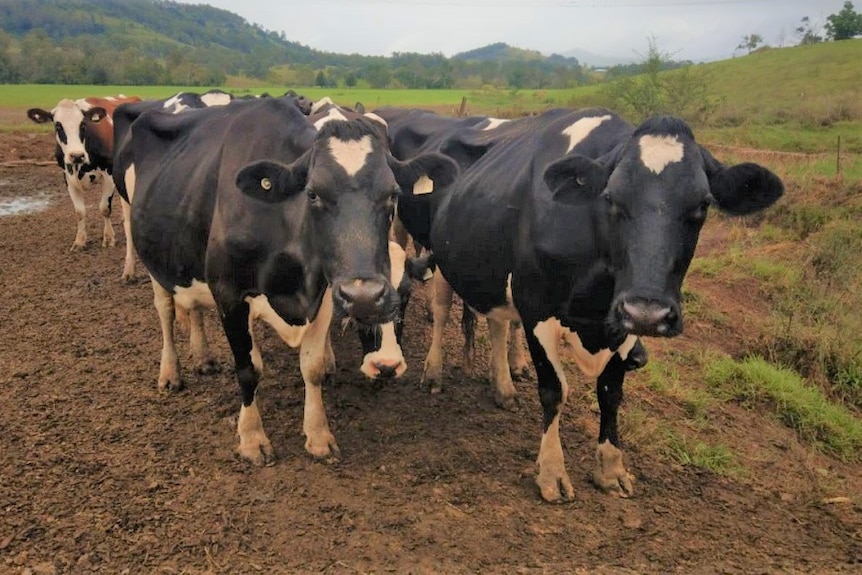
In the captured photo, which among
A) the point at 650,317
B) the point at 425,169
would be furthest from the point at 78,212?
the point at 650,317

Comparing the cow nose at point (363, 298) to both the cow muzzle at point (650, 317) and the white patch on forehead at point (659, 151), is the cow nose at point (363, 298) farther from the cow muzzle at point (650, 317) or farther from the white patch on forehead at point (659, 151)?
the white patch on forehead at point (659, 151)

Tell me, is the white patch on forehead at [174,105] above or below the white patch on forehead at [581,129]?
below

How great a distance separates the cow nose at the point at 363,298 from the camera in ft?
10.7

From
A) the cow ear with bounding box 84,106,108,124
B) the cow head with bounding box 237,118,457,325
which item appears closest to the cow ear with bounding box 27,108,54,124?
the cow ear with bounding box 84,106,108,124

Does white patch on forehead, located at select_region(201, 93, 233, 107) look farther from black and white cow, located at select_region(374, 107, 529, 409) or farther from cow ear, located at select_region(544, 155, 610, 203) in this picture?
cow ear, located at select_region(544, 155, 610, 203)

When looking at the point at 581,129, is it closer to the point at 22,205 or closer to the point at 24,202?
the point at 22,205

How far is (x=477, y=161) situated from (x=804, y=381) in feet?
13.6

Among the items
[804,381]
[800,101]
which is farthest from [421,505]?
[800,101]

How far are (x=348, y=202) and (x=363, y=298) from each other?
55 centimetres

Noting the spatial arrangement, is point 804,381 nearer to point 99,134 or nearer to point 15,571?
point 15,571

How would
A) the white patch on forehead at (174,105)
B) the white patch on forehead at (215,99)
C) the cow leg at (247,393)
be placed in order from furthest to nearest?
Answer: the white patch on forehead at (215,99) → the white patch on forehead at (174,105) → the cow leg at (247,393)

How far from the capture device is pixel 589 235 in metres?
3.57

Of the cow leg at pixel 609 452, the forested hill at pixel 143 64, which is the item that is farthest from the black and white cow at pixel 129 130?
the forested hill at pixel 143 64

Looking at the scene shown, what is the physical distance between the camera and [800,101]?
114 feet
